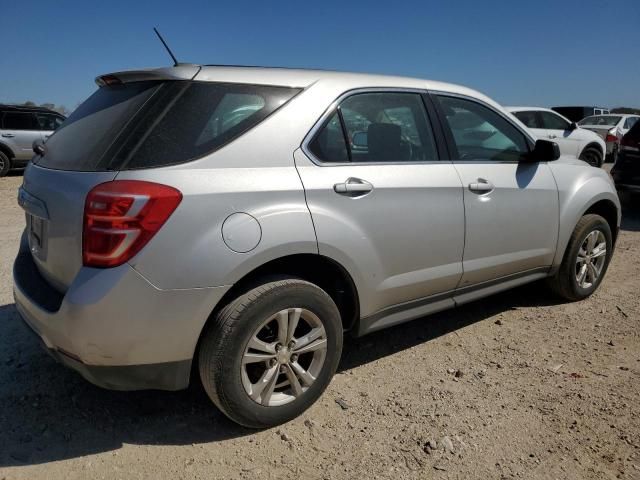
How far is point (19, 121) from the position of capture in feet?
42.1

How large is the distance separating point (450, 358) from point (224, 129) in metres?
2.03

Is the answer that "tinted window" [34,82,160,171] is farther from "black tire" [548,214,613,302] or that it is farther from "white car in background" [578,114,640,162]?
"white car in background" [578,114,640,162]

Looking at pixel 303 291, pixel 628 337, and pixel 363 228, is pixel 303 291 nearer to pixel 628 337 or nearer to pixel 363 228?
pixel 363 228

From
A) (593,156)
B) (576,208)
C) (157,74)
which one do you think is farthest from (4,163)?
(593,156)

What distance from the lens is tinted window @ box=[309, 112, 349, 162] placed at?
2.55 metres

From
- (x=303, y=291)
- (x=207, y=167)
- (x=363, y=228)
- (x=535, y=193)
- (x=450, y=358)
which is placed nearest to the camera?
(x=207, y=167)

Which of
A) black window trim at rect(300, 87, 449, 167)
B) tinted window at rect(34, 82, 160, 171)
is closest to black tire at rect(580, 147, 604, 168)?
black window trim at rect(300, 87, 449, 167)

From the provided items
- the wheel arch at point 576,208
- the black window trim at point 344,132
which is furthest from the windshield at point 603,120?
the black window trim at point 344,132

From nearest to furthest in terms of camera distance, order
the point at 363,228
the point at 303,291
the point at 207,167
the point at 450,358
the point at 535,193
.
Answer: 1. the point at 207,167
2. the point at 303,291
3. the point at 363,228
4. the point at 450,358
5. the point at 535,193

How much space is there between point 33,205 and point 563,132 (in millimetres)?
12093

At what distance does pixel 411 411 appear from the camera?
2682 mm

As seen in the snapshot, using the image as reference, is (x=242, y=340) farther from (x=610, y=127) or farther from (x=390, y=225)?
(x=610, y=127)

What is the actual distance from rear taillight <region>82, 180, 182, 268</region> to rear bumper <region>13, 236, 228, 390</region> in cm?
6

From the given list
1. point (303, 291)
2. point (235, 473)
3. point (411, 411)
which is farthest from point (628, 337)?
point (235, 473)
